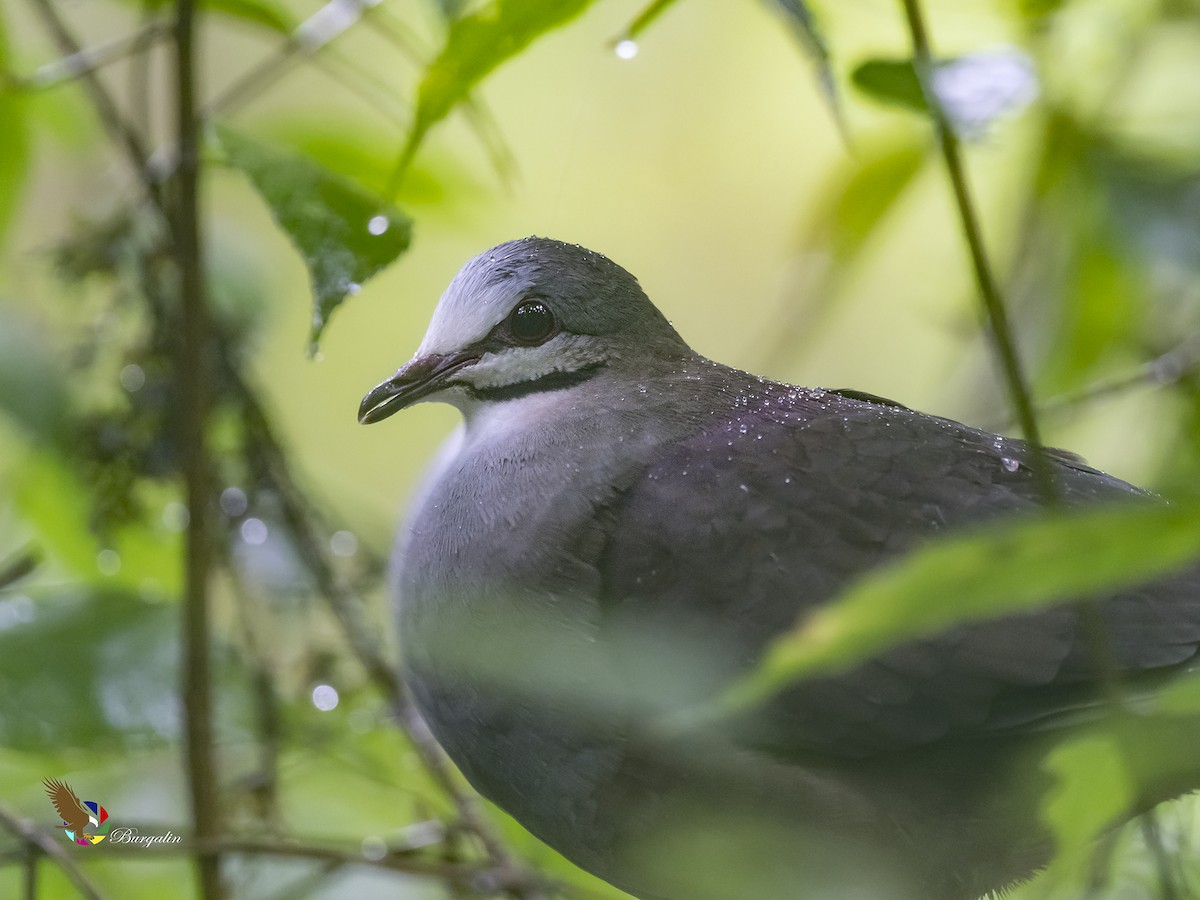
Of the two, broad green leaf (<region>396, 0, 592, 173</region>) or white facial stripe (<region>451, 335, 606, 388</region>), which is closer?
broad green leaf (<region>396, 0, 592, 173</region>)

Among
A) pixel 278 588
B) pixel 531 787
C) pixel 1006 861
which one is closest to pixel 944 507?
pixel 1006 861

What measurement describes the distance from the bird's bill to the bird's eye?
0.04m

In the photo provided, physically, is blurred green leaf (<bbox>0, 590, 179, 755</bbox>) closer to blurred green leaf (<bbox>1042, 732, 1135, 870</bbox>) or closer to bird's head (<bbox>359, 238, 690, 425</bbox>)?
bird's head (<bbox>359, 238, 690, 425</bbox>)

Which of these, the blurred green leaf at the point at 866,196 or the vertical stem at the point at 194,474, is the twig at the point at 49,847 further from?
the blurred green leaf at the point at 866,196

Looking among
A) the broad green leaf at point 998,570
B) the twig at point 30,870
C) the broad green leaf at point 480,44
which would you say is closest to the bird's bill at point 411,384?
the broad green leaf at point 480,44

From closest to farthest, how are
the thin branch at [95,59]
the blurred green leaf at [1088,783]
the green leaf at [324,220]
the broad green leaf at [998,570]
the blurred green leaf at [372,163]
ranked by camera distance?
the broad green leaf at [998,570] → the blurred green leaf at [1088,783] → the green leaf at [324,220] → the thin branch at [95,59] → the blurred green leaf at [372,163]

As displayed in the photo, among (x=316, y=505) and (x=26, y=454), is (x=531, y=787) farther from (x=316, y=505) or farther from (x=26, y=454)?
(x=26, y=454)

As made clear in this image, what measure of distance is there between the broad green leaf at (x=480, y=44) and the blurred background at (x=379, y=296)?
0.33m

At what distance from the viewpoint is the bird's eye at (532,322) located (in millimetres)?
928

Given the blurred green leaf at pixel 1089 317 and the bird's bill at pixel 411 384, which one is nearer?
the bird's bill at pixel 411 384

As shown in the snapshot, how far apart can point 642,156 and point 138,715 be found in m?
0.84

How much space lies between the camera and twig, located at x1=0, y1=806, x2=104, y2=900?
0.83 metres

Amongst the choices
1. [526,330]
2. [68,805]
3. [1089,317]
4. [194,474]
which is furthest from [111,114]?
[1089,317]

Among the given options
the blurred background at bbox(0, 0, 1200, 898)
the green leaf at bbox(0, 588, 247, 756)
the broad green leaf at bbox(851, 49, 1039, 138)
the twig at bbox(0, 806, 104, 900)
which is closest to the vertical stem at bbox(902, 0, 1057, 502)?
the broad green leaf at bbox(851, 49, 1039, 138)
